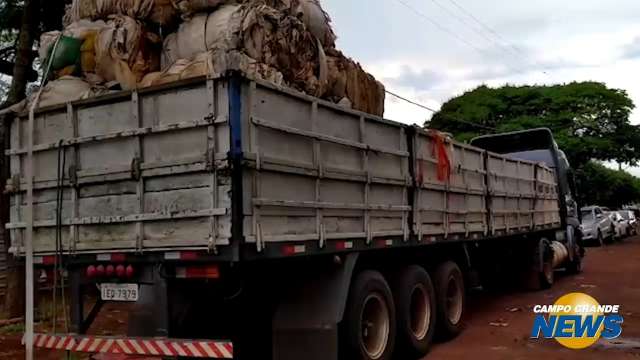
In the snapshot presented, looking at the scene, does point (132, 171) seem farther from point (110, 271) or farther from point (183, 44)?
point (183, 44)

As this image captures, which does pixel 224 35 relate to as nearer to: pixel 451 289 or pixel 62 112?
pixel 62 112

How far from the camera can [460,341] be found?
7699 mm

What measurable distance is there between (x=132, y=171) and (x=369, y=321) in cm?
261

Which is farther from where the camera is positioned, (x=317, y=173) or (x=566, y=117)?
(x=566, y=117)

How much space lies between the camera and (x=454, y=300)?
8086 mm

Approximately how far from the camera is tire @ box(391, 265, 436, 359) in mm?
6602

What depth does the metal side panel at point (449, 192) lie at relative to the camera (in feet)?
23.6

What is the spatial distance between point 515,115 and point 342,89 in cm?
2846

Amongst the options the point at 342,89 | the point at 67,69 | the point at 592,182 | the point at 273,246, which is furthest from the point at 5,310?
the point at 592,182

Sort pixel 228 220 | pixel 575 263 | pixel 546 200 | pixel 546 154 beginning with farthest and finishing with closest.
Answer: pixel 575 263, pixel 546 154, pixel 546 200, pixel 228 220

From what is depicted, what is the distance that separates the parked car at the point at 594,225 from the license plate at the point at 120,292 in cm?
2453

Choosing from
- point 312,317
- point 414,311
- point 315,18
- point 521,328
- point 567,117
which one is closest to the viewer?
point 312,317

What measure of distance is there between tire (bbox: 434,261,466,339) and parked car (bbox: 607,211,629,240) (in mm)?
24927

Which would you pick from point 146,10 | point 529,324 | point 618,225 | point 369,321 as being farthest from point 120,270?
point 618,225
